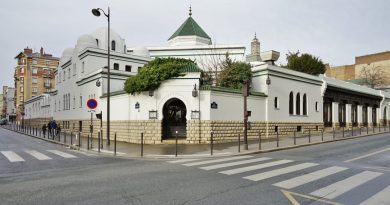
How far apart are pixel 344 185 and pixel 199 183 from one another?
368 centimetres

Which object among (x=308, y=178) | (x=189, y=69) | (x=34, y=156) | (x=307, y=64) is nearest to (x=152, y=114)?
(x=189, y=69)

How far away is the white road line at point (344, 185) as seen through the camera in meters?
6.78

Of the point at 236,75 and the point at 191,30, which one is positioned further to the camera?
the point at 191,30

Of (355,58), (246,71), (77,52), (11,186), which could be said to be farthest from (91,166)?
(355,58)

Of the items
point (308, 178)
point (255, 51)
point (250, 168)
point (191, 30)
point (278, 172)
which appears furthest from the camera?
point (191, 30)

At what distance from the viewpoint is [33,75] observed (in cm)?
8394

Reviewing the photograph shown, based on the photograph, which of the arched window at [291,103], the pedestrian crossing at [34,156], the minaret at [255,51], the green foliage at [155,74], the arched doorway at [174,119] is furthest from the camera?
the minaret at [255,51]

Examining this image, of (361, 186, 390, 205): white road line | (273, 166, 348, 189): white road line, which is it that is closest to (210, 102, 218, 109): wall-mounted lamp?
(273, 166, 348, 189): white road line

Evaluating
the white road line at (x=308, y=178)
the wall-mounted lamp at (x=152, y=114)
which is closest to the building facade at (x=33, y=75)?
the wall-mounted lamp at (x=152, y=114)

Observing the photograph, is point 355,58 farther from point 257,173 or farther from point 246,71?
point 257,173

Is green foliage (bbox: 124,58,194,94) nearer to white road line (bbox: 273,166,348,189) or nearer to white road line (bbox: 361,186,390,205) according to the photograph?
white road line (bbox: 273,166,348,189)

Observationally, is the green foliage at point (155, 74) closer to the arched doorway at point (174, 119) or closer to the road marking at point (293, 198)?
the arched doorway at point (174, 119)

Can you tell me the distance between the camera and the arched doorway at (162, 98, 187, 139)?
21297 mm

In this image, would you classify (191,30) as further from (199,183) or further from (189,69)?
(199,183)
